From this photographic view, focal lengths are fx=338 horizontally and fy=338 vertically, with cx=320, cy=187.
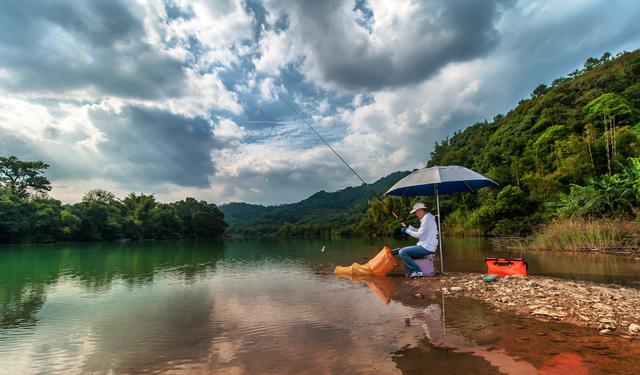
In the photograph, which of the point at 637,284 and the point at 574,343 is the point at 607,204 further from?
the point at 574,343

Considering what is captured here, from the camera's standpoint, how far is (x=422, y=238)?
9250 millimetres

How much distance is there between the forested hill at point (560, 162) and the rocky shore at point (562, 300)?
596 inches

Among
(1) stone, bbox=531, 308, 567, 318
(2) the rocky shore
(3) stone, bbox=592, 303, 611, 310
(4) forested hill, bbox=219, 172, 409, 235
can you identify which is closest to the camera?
(2) the rocky shore

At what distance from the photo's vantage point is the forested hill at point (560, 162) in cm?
2083

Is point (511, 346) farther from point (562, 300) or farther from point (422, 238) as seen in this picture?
point (422, 238)

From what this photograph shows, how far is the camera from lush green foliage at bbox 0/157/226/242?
173 ft

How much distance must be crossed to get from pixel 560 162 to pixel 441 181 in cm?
3669

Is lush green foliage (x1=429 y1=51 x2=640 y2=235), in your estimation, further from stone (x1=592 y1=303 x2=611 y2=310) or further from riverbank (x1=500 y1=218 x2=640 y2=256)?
stone (x1=592 y1=303 x2=611 y2=310)

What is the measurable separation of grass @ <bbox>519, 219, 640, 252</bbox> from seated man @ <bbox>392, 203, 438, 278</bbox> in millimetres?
11269

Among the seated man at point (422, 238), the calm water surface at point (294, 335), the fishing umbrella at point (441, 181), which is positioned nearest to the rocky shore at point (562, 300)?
the calm water surface at point (294, 335)

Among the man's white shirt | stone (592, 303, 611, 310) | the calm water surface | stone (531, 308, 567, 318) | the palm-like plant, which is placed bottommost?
the calm water surface

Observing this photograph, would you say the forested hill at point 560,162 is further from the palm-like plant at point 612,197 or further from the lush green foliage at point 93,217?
the lush green foliage at point 93,217

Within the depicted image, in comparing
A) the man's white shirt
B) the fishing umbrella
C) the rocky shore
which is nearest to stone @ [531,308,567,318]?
the rocky shore

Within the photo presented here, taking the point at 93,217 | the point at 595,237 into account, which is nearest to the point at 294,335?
the point at 595,237
